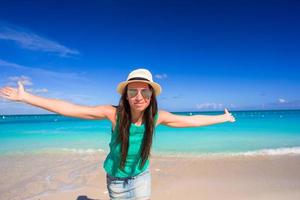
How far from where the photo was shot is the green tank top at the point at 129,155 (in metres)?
3.05

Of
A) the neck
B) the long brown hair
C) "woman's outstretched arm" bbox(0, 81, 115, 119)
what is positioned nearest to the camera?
"woman's outstretched arm" bbox(0, 81, 115, 119)

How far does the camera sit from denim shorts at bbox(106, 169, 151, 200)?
3.21 metres

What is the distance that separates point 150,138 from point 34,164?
7.30 meters

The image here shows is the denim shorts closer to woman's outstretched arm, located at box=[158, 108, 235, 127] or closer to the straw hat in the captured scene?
woman's outstretched arm, located at box=[158, 108, 235, 127]

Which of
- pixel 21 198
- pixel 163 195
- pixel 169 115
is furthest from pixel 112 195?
pixel 21 198

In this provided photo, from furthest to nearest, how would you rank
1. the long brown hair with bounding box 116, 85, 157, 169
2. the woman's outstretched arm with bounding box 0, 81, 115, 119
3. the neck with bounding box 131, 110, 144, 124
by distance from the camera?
1. the neck with bounding box 131, 110, 144, 124
2. the long brown hair with bounding box 116, 85, 157, 169
3. the woman's outstretched arm with bounding box 0, 81, 115, 119

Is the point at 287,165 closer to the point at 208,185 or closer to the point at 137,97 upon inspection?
the point at 208,185

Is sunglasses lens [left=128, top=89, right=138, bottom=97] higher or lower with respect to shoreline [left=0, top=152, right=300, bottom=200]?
higher

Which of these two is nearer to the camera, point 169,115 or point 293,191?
point 169,115

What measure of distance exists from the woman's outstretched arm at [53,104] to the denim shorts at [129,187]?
2.58 feet

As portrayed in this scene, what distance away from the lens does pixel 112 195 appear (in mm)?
3297

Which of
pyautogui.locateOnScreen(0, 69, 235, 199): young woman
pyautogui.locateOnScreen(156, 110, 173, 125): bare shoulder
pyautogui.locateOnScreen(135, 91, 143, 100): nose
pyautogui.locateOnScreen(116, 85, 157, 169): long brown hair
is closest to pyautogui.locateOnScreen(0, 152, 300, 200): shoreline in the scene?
pyautogui.locateOnScreen(0, 69, 235, 199): young woman

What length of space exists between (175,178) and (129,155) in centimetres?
446

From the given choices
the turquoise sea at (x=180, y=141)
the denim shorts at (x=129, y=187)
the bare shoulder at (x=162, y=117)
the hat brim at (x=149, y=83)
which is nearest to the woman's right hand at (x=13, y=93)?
the hat brim at (x=149, y=83)
